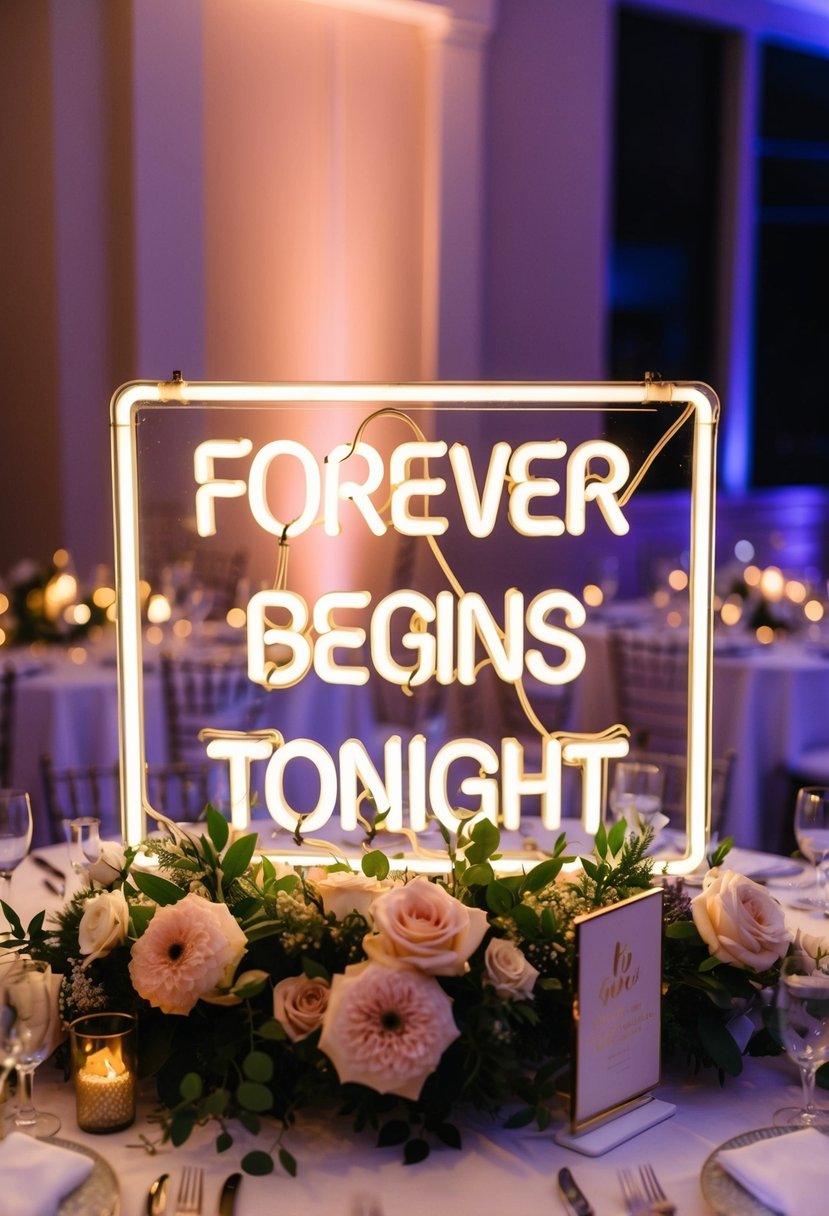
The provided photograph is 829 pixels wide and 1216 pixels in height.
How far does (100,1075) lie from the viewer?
1.45 m

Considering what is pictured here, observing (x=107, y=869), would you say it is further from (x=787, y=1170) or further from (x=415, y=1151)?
(x=787, y=1170)

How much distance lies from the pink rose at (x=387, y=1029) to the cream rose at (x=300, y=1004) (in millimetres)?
39

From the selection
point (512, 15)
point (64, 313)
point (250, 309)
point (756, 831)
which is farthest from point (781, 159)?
point (756, 831)

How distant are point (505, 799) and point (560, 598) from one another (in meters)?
0.29

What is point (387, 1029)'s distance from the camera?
1372 mm

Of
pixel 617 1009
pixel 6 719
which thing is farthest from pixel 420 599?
pixel 6 719

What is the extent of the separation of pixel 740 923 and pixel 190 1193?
0.68 metres

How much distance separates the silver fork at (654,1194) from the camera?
130 cm

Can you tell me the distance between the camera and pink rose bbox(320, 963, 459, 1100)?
1.35m

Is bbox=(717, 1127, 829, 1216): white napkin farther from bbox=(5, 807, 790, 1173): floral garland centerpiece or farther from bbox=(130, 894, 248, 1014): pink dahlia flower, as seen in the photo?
bbox=(130, 894, 248, 1014): pink dahlia flower

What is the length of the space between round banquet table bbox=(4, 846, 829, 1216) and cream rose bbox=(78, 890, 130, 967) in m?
0.17

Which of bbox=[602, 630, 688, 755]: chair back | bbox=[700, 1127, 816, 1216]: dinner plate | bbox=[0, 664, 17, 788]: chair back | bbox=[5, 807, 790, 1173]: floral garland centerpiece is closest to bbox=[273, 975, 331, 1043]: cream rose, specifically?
bbox=[5, 807, 790, 1173]: floral garland centerpiece

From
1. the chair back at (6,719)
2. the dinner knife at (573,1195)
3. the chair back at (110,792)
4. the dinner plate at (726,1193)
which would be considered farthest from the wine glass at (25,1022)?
the chair back at (6,719)

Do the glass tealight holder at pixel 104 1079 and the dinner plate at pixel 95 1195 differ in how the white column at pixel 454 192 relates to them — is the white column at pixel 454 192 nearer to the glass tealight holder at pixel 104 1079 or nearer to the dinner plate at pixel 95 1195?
the glass tealight holder at pixel 104 1079
